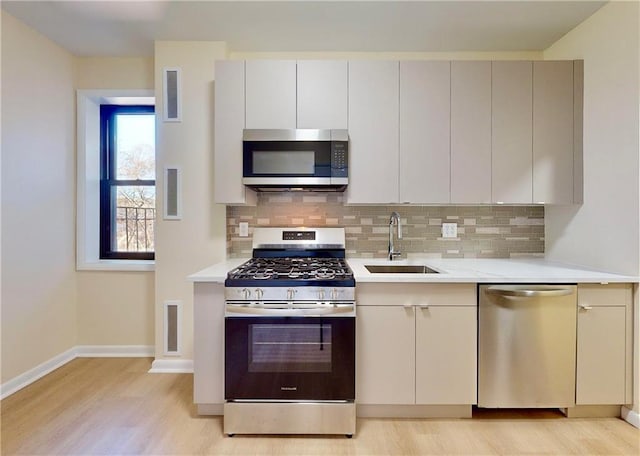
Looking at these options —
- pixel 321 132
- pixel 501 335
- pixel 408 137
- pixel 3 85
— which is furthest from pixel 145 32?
pixel 501 335

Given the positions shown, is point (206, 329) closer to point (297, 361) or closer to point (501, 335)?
point (297, 361)

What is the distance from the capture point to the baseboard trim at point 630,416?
2.10 metres

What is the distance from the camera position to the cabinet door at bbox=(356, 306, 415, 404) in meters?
2.14

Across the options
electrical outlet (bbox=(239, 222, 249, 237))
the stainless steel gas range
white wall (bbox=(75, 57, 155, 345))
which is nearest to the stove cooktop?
the stainless steel gas range

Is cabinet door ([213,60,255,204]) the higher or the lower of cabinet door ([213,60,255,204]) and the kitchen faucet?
the higher

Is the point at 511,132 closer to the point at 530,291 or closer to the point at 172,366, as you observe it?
the point at 530,291

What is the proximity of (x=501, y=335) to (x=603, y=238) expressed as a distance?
0.94 metres

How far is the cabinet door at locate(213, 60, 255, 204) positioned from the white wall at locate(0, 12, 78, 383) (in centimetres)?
138

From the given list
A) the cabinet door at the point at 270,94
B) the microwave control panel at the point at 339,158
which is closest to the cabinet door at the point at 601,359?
the microwave control panel at the point at 339,158

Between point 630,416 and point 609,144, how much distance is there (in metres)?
1.60

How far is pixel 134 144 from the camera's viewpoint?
3402 millimetres

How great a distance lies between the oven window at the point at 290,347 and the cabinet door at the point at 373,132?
97cm

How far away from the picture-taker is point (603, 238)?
2326mm

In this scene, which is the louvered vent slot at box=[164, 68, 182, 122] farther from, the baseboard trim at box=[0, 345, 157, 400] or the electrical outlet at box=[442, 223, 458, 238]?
the electrical outlet at box=[442, 223, 458, 238]
